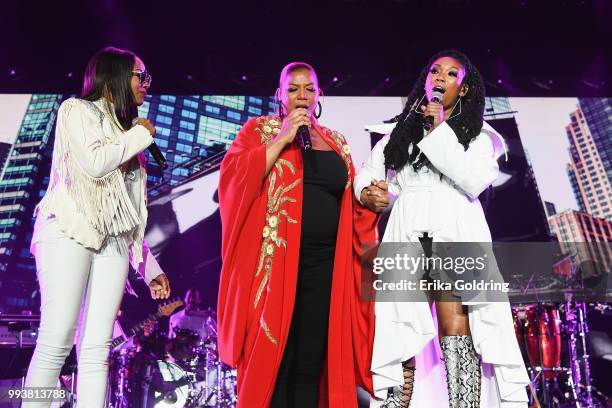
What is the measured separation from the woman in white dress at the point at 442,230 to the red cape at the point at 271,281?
168 mm

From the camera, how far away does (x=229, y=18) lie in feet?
15.1

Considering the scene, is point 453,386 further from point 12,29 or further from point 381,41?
point 12,29

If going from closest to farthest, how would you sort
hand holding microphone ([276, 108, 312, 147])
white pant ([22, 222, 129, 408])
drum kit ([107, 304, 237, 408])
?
white pant ([22, 222, 129, 408])
hand holding microphone ([276, 108, 312, 147])
drum kit ([107, 304, 237, 408])

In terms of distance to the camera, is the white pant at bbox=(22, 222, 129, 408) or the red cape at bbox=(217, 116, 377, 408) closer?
the white pant at bbox=(22, 222, 129, 408)

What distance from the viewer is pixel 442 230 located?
186cm

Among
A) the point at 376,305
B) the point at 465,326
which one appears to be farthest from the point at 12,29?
the point at 465,326

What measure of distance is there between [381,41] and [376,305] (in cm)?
337

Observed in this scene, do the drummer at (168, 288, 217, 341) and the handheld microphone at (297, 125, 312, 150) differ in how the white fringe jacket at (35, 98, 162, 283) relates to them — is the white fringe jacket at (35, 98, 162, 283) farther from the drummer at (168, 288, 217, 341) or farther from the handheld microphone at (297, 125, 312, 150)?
the drummer at (168, 288, 217, 341)

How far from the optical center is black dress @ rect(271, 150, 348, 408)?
84.1 inches

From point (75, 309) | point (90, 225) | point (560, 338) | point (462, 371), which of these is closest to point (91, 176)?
point (90, 225)

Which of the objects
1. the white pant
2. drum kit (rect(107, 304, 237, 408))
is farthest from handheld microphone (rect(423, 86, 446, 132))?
drum kit (rect(107, 304, 237, 408))

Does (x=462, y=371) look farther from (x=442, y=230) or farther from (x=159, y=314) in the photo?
(x=159, y=314)

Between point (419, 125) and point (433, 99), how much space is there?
15cm

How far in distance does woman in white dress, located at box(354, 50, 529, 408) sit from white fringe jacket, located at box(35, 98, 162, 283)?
91 cm
